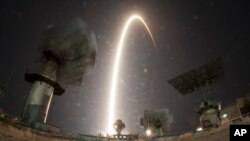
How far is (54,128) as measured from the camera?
94.9 ft

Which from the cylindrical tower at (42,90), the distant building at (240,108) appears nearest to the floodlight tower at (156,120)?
the distant building at (240,108)

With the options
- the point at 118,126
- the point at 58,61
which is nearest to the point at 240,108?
the point at 118,126

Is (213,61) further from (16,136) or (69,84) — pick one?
(16,136)

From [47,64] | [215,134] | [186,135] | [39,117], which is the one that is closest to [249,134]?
[215,134]

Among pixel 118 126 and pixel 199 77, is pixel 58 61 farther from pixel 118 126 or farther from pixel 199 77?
pixel 199 77

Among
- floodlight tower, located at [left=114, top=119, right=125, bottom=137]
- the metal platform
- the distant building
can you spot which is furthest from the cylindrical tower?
the distant building

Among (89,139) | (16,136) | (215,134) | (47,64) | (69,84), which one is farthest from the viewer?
(69,84)

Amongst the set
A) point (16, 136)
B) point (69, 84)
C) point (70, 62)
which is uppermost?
point (70, 62)

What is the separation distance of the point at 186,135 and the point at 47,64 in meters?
24.4

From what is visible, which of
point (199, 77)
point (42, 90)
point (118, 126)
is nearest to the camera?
point (42, 90)

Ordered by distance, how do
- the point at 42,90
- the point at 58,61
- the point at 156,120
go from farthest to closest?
1. the point at 156,120
2. the point at 58,61
3. the point at 42,90

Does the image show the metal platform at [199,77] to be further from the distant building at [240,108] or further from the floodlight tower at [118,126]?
the floodlight tower at [118,126]

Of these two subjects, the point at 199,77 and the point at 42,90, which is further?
the point at 199,77

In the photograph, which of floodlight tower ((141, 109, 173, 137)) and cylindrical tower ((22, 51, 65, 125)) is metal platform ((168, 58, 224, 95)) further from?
cylindrical tower ((22, 51, 65, 125))
